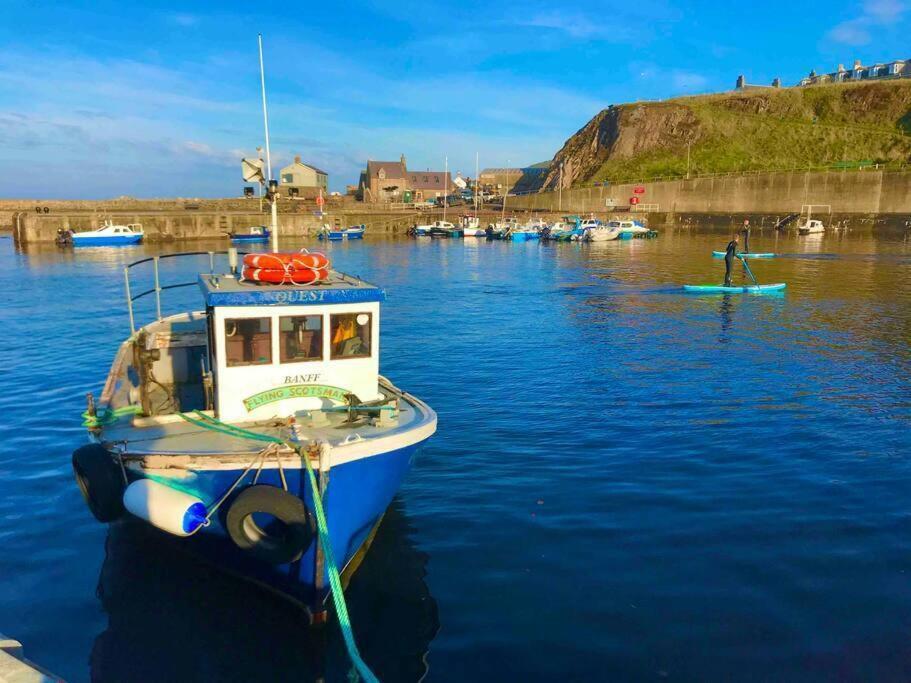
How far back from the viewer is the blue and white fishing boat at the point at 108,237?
71500 mm

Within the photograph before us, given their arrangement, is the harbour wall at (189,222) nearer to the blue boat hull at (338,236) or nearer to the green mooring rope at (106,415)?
the blue boat hull at (338,236)

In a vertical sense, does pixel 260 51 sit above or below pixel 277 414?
above

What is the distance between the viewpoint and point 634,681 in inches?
288

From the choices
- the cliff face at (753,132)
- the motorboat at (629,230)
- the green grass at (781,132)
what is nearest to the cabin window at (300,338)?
the motorboat at (629,230)

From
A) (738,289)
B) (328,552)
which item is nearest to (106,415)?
(328,552)

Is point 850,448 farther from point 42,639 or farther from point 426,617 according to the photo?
point 42,639

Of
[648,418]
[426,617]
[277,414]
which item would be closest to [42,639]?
[277,414]

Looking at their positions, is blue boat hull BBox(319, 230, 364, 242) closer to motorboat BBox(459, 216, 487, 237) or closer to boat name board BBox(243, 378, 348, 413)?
motorboat BBox(459, 216, 487, 237)

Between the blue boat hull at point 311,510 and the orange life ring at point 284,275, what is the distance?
10.7ft

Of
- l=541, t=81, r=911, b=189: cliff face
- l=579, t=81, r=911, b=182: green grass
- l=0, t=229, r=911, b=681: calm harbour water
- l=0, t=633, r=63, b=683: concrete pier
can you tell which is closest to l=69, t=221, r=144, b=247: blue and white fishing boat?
l=0, t=229, r=911, b=681: calm harbour water

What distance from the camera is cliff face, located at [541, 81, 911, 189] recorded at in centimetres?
10444

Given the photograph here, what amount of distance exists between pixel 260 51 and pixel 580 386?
1217 cm

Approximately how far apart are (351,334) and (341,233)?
262ft

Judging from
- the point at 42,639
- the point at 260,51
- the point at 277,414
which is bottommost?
the point at 42,639
